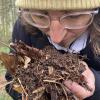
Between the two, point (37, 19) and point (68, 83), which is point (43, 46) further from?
point (68, 83)

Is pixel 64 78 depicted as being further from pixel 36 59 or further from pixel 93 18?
pixel 93 18

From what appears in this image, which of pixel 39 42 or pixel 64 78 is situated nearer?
pixel 64 78

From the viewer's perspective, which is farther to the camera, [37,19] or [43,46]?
[43,46]

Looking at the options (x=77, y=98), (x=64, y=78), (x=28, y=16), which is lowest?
(x=77, y=98)

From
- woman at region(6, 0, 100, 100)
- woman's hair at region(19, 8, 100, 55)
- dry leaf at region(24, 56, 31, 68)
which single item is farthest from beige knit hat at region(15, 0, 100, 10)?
dry leaf at region(24, 56, 31, 68)

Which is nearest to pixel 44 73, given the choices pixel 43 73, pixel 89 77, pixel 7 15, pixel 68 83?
pixel 43 73

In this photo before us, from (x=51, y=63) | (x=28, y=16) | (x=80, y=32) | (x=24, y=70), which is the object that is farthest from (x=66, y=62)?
Result: (x=28, y=16)

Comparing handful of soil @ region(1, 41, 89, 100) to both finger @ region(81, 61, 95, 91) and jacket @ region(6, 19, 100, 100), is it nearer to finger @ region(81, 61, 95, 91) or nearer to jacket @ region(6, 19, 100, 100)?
finger @ region(81, 61, 95, 91)

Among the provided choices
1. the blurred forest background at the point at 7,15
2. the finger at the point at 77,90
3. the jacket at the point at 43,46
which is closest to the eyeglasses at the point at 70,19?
the jacket at the point at 43,46
